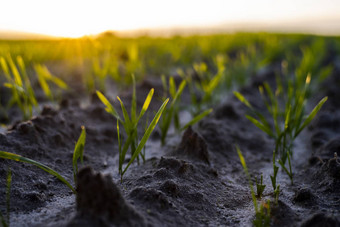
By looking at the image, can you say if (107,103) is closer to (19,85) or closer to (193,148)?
(193,148)

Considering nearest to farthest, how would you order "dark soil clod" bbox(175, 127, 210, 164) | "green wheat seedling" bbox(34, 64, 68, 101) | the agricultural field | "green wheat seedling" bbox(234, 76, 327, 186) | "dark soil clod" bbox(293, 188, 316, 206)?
the agricultural field < "dark soil clod" bbox(293, 188, 316, 206) < "green wheat seedling" bbox(234, 76, 327, 186) < "dark soil clod" bbox(175, 127, 210, 164) < "green wheat seedling" bbox(34, 64, 68, 101)

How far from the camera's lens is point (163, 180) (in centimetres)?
115

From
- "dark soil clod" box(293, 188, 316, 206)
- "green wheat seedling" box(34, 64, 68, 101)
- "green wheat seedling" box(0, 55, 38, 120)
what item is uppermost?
"green wheat seedling" box(34, 64, 68, 101)

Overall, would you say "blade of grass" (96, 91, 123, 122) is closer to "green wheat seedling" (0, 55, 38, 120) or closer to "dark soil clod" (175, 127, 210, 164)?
"dark soil clod" (175, 127, 210, 164)

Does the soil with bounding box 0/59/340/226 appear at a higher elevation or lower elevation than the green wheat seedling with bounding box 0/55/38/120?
lower

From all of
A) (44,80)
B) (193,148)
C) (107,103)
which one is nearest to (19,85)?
(44,80)

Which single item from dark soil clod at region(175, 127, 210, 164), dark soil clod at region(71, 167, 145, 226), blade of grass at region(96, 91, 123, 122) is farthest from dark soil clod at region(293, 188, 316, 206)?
blade of grass at region(96, 91, 123, 122)

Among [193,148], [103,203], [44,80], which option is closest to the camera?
[103,203]

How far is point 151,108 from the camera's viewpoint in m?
2.47

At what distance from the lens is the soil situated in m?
0.87

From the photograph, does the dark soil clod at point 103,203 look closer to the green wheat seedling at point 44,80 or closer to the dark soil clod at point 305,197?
the dark soil clod at point 305,197

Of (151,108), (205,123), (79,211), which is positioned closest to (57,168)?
(79,211)

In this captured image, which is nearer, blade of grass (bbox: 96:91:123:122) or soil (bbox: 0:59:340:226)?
soil (bbox: 0:59:340:226)

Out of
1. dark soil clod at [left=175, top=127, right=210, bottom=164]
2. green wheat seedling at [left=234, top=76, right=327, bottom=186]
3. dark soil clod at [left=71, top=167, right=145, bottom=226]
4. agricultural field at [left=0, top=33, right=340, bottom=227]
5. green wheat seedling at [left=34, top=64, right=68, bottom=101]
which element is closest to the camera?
dark soil clod at [left=71, top=167, right=145, bottom=226]
